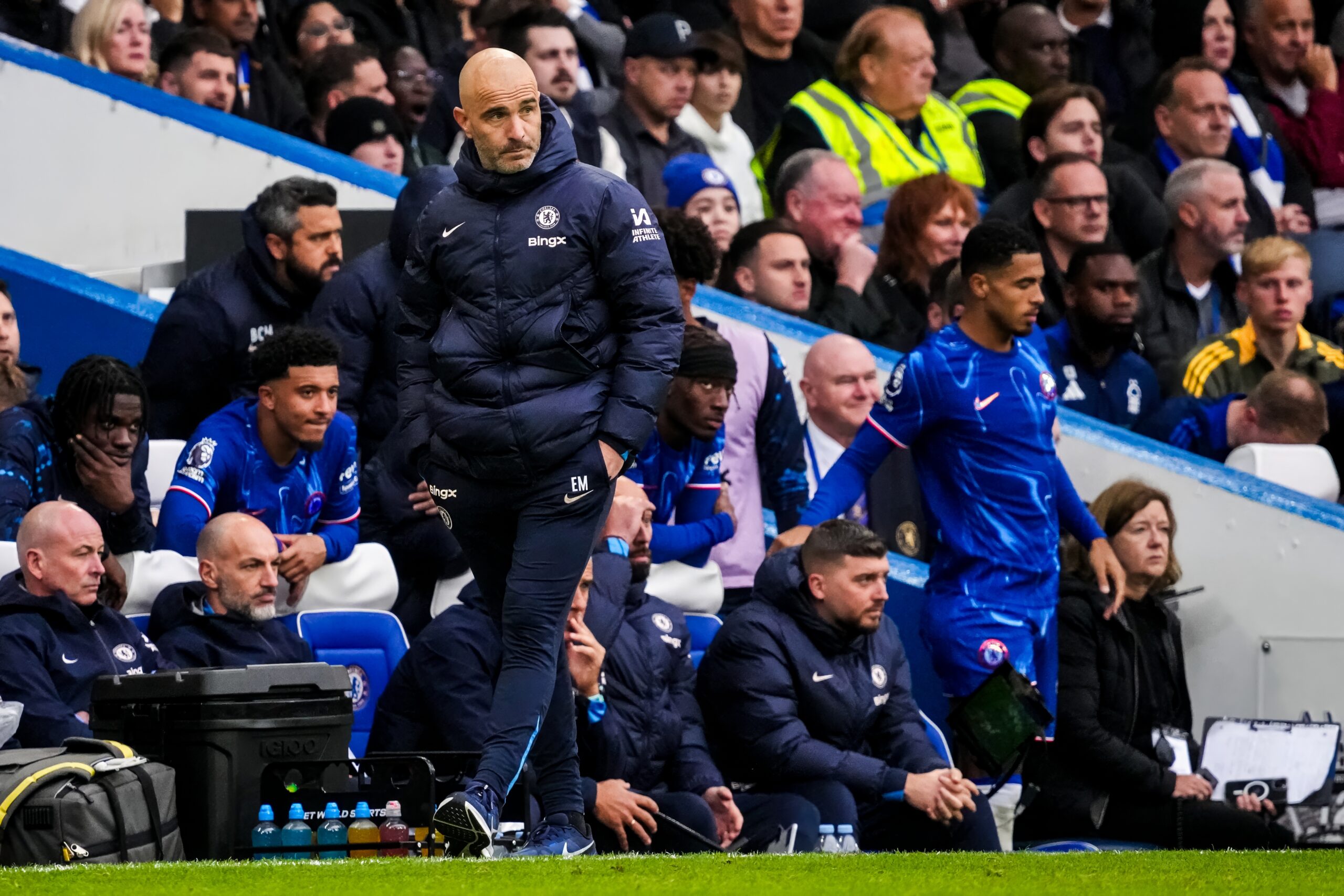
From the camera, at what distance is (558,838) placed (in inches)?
238

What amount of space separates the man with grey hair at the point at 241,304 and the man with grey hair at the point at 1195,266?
180 inches

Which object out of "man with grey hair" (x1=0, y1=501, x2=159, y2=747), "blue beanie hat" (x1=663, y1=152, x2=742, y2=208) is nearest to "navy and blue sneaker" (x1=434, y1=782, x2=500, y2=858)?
"man with grey hair" (x1=0, y1=501, x2=159, y2=747)

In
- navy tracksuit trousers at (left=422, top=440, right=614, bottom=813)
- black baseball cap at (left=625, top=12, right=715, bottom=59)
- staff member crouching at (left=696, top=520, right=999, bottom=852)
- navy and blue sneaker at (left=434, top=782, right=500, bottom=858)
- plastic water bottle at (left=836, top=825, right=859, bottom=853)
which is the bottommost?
plastic water bottle at (left=836, top=825, right=859, bottom=853)

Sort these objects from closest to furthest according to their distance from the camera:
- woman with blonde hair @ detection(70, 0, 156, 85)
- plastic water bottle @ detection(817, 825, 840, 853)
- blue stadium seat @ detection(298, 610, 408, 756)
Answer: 1. plastic water bottle @ detection(817, 825, 840, 853)
2. blue stadium seat @ detection(298, 610, 408, 756)
3. woman with blonde hair @ detection(70, 0, 156, 85)

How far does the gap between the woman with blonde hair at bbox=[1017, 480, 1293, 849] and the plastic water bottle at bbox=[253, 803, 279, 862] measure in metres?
3.51

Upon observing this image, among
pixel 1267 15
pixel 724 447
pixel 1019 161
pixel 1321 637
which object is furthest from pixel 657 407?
pixel 1267 15

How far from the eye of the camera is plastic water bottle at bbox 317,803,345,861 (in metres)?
5.96

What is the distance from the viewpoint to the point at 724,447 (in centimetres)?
899

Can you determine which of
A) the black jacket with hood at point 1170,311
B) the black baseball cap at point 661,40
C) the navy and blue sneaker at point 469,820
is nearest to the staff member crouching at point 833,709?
the navy and blue sneaker at point 469,820

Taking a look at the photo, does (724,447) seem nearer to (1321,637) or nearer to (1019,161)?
(1321,637)

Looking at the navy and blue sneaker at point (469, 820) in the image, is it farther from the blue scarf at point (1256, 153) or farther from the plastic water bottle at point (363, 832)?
the blue scarf at point (1256, 153)

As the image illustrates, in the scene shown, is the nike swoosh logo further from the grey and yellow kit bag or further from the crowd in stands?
the grey and yellow kit bag

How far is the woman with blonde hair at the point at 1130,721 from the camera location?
8.65m

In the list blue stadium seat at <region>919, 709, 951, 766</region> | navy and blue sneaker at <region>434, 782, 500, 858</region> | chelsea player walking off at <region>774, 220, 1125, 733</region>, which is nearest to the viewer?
navy and blue sneaker at <region>434, 782, 500, 858</region>
